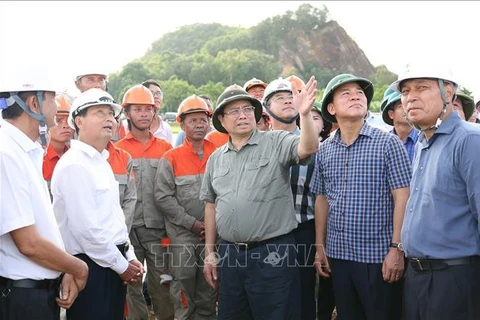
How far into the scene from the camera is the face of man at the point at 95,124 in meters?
3.77

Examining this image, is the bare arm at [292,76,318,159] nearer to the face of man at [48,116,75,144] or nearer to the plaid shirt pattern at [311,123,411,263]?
the plaid shirt pattern at [311,123,411,263]

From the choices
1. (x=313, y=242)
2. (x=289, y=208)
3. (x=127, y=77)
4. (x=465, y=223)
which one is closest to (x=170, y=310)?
(x=313, y=242)

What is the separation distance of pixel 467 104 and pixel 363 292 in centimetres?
218

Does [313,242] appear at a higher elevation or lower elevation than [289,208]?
lower

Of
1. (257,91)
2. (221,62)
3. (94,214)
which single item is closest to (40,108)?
(94,214)

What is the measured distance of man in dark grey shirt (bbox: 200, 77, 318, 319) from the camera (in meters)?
3.88

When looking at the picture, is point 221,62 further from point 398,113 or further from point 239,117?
point 239,117

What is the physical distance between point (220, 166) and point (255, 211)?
568 mm

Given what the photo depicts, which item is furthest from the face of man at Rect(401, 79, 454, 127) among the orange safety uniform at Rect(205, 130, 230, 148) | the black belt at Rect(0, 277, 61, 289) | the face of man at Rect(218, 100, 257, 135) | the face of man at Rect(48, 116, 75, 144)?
the face of man at Rect(48, 116, 75, 144)

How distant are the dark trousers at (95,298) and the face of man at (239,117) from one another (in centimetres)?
150

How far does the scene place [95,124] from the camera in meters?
3.79

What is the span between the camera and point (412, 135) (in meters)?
4.95

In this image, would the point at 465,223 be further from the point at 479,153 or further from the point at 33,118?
the point at 33,118

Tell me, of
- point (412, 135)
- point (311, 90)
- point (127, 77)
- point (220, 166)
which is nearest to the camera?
point (311, 90)
